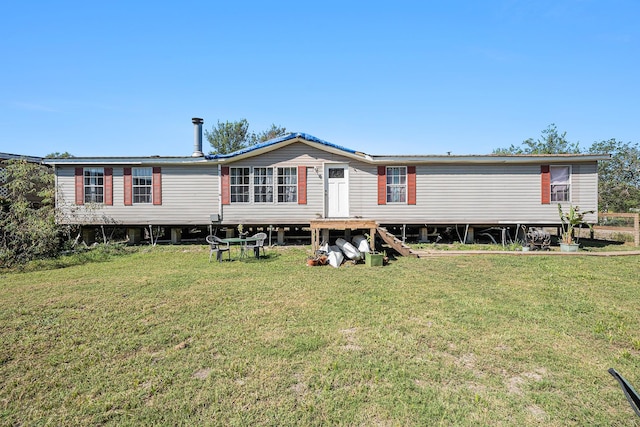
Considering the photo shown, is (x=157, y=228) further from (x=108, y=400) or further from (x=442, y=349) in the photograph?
(x=442, y=349)

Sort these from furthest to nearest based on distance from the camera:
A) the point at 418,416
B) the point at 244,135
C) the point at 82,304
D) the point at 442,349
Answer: the point at 244,135 → the point at 82,304 → the point at 442,349 → the point at 418,416

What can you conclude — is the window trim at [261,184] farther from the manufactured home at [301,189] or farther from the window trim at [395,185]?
the window trim at [395,185]

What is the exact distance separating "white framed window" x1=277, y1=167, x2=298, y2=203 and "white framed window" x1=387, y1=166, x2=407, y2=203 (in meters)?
3.52

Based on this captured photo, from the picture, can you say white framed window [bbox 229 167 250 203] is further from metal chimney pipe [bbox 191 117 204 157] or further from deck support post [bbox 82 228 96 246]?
deck support post [bbox 82 228 96 246]

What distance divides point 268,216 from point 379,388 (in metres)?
10.2

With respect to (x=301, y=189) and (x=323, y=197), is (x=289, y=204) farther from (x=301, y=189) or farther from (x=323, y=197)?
(x=323, y=197)

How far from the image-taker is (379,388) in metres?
2.91

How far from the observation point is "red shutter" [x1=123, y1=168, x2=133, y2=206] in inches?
503

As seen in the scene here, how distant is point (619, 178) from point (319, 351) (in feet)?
136

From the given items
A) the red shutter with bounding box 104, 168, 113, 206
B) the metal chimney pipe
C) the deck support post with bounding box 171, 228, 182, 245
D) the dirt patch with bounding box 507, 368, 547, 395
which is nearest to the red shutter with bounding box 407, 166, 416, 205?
the metal chimney pipe

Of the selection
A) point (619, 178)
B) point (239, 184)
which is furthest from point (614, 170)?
point (239, 184)

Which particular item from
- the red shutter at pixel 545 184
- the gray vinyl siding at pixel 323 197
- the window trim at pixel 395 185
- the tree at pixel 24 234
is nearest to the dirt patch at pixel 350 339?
the gray vinyl siding at pixel 323 197

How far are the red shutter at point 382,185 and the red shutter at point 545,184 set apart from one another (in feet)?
18.8

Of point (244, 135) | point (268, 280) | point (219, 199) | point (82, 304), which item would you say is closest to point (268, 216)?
point (219, 199)
